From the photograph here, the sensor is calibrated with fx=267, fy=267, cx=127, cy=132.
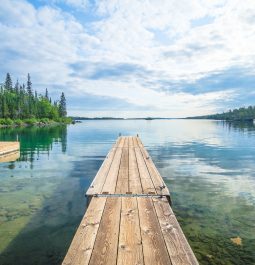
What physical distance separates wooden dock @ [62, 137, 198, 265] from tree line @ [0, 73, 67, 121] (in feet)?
343

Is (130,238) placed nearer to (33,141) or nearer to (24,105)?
(33,141)

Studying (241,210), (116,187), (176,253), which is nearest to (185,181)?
(241,210)

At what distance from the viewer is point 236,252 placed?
7062mm

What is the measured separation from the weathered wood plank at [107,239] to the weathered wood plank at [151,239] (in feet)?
1.75

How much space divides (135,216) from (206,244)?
8.66 ft

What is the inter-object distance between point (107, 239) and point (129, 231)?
1.82 feet

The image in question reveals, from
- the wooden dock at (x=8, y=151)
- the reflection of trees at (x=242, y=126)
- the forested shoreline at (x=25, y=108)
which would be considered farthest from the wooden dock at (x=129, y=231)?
the forested shoreline at (x=25, y=108)

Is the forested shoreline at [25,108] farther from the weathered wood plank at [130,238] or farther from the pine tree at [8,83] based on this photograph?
the weathered wood plank at [130,238]

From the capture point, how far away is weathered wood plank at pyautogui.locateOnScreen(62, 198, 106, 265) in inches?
172

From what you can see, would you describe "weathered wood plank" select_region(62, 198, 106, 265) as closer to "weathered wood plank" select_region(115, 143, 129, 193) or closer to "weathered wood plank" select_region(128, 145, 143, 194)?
"weathered wood plank" select_region(115, 143, 129, 193)

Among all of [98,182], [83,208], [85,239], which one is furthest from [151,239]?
[83,208]

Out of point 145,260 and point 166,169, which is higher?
point 145,260

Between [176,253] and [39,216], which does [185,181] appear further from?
[176,253]

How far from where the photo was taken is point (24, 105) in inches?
4656
